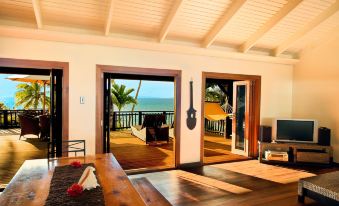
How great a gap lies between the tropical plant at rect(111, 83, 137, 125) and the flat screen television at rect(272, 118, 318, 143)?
264 inches

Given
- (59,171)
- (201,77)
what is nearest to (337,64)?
(201,77)

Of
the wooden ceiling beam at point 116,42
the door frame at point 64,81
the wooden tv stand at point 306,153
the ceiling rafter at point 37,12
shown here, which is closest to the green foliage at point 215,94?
the wooden ceiling beam at point 116,42

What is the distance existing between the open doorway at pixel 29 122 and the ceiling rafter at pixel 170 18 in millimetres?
1823

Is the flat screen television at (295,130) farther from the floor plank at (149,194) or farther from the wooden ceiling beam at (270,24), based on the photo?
the floor plank at (149,194)

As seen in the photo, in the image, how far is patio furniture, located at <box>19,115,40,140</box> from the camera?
681 centimetres

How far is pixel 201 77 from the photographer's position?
4746 millimetres

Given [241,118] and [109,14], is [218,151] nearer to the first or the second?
[241,118]

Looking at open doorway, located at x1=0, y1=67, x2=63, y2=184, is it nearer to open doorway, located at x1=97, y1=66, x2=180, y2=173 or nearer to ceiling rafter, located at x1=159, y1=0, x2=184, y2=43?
open doorway, located at x1=97, y1=66, x2=180, y2=173

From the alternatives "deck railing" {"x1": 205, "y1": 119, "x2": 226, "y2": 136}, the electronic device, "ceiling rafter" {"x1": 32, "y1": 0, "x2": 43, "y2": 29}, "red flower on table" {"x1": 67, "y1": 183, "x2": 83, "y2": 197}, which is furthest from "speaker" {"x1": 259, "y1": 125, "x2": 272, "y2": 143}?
"ceiling rafter" {"x1": 32, "y1": 0, "x2": 43, "y2": 29}

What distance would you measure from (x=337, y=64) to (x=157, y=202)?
4792 millimetres

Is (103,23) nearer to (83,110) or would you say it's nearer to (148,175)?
(83,110)

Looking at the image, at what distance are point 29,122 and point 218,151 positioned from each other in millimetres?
5748

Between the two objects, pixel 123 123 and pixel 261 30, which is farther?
pixel 123 123

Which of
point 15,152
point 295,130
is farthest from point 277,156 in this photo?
point 15,152
